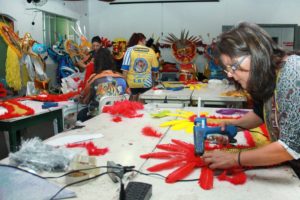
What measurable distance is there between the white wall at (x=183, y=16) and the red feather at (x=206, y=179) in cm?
682

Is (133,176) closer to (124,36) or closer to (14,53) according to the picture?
(14,53)

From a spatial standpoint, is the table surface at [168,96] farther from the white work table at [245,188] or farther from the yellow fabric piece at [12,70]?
the white work table at [245,188]

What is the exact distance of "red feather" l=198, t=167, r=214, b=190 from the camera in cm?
127

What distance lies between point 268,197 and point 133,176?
0.56 meters

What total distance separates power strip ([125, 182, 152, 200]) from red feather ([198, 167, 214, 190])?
0.77 ft

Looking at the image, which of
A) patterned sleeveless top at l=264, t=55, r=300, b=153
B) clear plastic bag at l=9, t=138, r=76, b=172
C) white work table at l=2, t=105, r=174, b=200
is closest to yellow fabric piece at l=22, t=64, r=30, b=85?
white work table at l=2, t=105, r=174, b=200

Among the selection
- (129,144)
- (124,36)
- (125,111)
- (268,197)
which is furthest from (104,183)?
(124,36)

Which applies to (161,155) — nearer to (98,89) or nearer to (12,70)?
(98,89)

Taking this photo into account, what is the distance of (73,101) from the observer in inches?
146

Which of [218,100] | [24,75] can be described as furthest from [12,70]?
[218,100]

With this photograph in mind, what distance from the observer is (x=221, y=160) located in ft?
4.47

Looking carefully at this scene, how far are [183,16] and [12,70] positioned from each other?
491 cm

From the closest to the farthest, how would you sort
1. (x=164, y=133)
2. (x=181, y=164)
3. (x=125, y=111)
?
(x=181, y=164), (x=164, y=133), (x=125, y=111)

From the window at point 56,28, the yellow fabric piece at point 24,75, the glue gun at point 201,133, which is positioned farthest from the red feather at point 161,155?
the window at point 56,28
